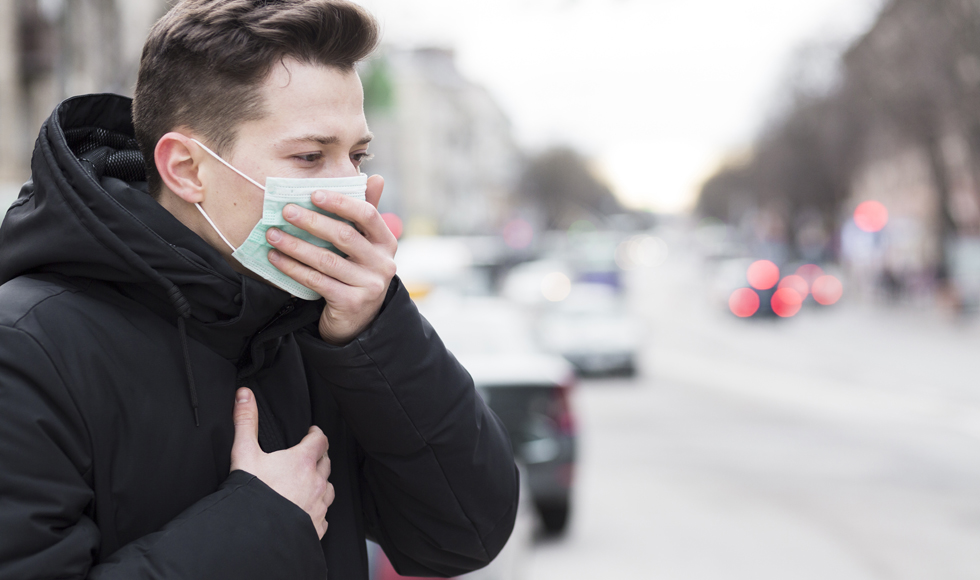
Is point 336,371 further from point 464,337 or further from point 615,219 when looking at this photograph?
point 615,219

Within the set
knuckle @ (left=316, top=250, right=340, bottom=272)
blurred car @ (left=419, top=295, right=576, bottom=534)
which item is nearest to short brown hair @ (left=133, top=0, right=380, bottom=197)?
knuckle @ (left=316, top=250, right=340, bottom=272)

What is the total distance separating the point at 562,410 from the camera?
7441 mm

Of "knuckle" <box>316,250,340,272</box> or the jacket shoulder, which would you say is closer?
the jacket shoulder

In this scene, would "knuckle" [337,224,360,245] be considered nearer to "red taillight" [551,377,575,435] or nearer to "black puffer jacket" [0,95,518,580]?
"black puffer jacket" [0,95,518,580]

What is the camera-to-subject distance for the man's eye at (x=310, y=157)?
1735 mm

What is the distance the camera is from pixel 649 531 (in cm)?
789

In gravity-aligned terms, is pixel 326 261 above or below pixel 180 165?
below

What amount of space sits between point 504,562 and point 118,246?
130 inches

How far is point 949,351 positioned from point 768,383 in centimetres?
776

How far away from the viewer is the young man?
1.46m

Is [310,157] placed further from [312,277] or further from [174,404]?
[174,404]

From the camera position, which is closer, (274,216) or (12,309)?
(12,309)

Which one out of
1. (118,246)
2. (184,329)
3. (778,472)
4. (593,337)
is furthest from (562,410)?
(593,337)

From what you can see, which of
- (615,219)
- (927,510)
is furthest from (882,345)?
(615,219)
